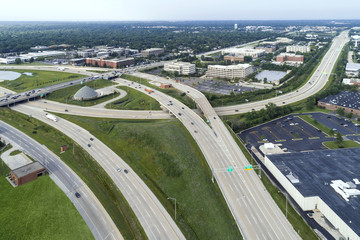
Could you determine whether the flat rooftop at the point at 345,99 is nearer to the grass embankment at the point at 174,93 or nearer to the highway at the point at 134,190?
the grass embankment at the point at 174,93

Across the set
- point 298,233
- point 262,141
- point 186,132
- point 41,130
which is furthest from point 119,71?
point 298,233

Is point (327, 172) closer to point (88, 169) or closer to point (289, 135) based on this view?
point (289, 135)

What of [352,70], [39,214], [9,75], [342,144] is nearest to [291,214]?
[342,144]

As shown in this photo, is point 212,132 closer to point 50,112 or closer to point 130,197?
point 130,197

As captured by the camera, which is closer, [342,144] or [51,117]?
[342,144]

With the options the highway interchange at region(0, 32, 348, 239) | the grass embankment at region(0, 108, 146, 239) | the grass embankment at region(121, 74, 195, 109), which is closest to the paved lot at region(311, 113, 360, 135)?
the highway interchange at region(0, 32, 348, 239)

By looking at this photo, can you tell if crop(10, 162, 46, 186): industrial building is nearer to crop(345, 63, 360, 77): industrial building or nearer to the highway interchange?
the highway interchange
